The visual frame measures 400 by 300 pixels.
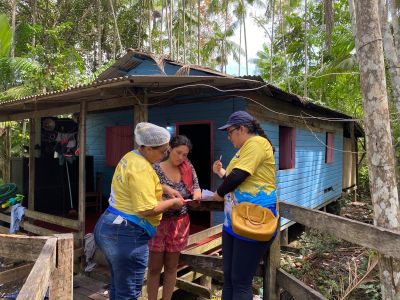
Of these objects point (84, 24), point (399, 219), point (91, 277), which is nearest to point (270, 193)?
Result: point (399, 219)

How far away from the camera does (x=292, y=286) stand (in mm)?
2760

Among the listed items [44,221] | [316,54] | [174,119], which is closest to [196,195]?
[174,119]

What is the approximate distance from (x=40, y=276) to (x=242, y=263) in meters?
1.46

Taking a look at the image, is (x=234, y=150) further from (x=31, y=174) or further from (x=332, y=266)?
(x=31, y=174)

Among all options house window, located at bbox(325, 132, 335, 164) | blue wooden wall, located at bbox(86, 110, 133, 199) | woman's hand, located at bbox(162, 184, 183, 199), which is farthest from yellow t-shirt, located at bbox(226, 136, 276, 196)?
house window, located at bbox(325, 132, 335, 164)

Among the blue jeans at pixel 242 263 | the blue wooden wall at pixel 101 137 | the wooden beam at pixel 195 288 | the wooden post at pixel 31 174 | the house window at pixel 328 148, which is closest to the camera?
the blue jeans at pixel 242 263

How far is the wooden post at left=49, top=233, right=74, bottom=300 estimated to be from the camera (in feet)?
5.90

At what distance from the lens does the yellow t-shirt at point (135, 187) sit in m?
2.21

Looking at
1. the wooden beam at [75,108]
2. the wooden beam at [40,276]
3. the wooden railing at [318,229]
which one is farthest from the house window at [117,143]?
the wooden beam at [40,276]

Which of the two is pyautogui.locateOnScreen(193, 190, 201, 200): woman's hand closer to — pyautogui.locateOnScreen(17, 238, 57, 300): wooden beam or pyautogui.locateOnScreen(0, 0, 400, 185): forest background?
pyautogui.locateOnScreen(17, 238, 57, 300): wooden beam

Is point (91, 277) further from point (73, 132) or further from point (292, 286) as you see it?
point (73, 132)

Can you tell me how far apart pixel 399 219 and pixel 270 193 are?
132 cm

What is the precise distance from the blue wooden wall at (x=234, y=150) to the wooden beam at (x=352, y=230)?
137 inches

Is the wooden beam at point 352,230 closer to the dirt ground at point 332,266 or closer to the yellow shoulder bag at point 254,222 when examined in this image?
the yellow shoulder bag at point 254,222
